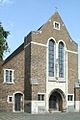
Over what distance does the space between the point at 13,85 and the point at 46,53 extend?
622 cm

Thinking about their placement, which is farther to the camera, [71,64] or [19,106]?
[71,64]

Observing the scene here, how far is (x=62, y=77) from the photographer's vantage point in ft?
129

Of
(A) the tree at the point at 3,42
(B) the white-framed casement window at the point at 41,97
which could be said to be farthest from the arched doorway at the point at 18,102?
(A) the tree at the point at 3,42

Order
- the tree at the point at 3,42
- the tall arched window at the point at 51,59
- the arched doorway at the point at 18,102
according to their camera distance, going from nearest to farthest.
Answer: the tree at the point at 3,42
the arched doorway at the point at 18,102
the tall arched window at the point at 51,59

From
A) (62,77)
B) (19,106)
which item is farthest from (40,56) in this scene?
(19,106)

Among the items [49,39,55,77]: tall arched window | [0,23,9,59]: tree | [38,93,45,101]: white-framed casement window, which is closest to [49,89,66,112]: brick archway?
[38,93,45,101]: white-framed casement window

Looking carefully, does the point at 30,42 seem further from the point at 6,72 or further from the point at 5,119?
the point at 5,119

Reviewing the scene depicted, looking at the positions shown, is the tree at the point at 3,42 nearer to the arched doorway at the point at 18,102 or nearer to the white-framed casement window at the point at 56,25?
the arched doorway at the point at 18,102

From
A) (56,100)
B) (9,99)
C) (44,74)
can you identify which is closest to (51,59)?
(44,74)

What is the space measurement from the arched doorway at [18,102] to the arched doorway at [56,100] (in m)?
4.31

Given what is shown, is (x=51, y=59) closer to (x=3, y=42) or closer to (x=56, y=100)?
(x=56, y=100)

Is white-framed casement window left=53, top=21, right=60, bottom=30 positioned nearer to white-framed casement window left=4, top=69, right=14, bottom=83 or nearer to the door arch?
white-framed casement window left=4, top=69, right=14, bottom=83

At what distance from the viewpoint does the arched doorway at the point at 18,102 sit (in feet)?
121

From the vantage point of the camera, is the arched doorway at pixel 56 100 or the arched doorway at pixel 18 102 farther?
the arched doorway at pixel 56 100
